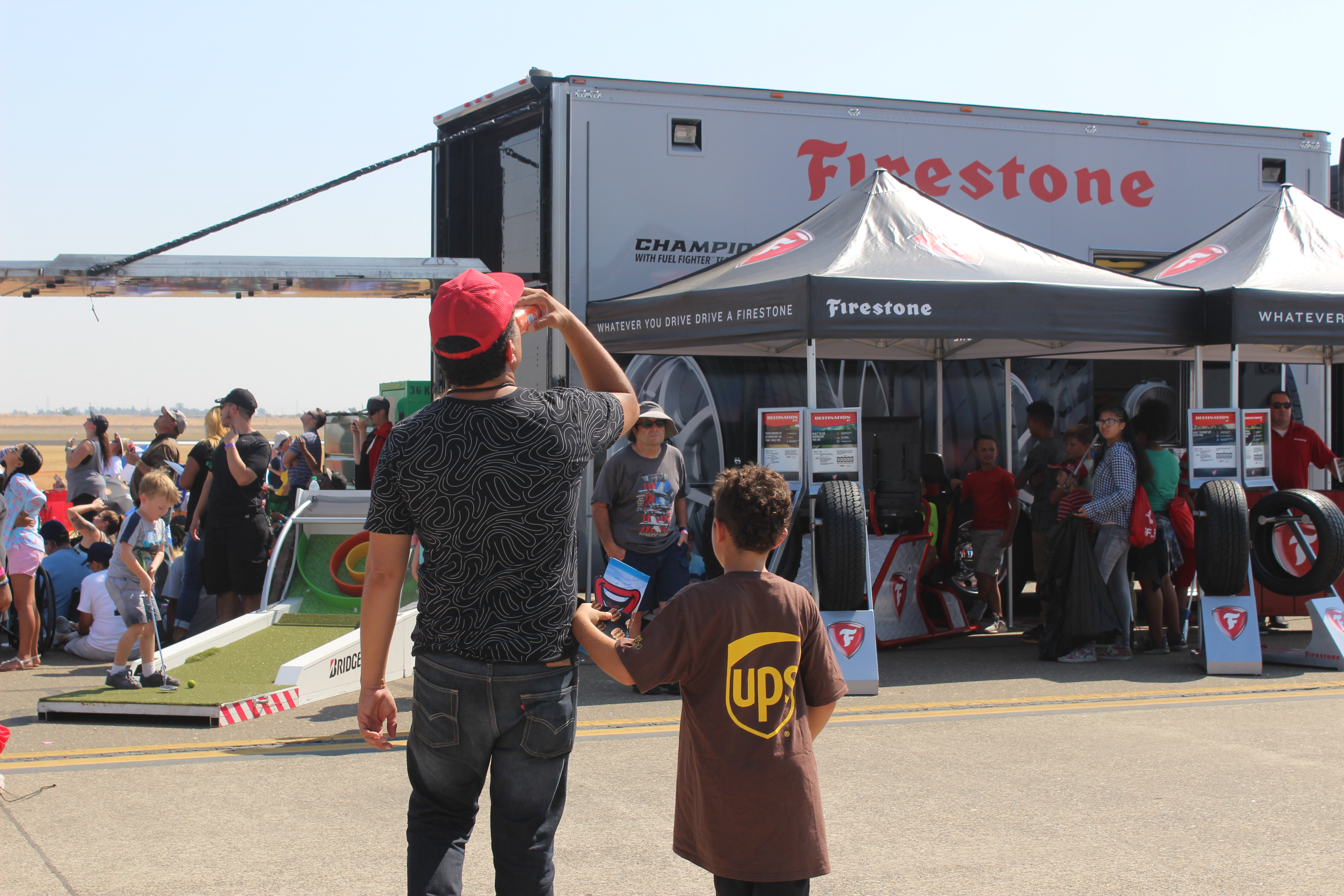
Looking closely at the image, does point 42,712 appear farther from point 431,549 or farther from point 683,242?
point 683,242

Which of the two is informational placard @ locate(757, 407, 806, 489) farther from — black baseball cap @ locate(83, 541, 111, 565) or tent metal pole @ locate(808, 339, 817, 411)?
black baseball cap @ locate(83, 541, 111, 565)

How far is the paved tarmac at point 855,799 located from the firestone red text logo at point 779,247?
3272 millimetres

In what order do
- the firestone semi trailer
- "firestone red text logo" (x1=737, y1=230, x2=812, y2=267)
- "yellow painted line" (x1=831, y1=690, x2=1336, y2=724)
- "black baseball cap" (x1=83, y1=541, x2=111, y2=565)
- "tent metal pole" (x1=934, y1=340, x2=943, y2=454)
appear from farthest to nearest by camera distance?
"tent metal pole" (x1=934, y1=340, x2=943, y2=454), the firestone semi trailer, "firestone red text logo" (x1=737, y1=230, x2=812, y2=267), "black baseball cap" (x1=83, y1=541, x2=111, y2=565), "yellow painted line" (x1=831, y1=690, x2=1336, y2=724)

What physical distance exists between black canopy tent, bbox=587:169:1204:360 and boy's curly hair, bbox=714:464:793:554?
4631 mm

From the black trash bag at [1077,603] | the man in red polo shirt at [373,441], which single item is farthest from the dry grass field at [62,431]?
the black trash bag at [1077,603]

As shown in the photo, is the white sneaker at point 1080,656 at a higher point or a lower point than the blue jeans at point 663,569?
lower

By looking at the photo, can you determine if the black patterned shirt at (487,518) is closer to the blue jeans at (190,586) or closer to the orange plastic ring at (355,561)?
the orange plastic ring at (355,561)

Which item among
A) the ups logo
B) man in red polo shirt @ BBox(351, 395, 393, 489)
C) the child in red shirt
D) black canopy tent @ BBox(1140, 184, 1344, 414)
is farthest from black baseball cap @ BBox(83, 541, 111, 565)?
black canopy tent @ BBox(1140, 184, 1344, 414)

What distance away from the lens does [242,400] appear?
26.6 ft

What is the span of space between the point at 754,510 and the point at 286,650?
5479 mm

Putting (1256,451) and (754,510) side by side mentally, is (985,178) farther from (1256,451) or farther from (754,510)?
(754,510)

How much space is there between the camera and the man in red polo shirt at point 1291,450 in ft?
31.6

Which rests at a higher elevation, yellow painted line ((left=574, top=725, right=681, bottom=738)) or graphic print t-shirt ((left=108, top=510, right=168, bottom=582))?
graphic print t-shirt ((left=108, top=510, right=168, bottom=582))

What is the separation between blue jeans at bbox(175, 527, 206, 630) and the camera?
28.6 feet
